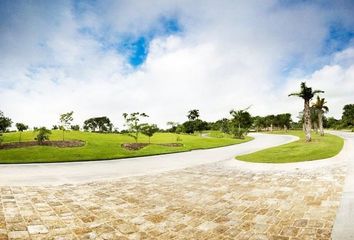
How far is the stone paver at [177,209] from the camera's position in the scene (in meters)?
5.55

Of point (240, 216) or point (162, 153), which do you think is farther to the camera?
point (162, 153)

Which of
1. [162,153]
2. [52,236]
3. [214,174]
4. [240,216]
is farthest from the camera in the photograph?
[162,153]

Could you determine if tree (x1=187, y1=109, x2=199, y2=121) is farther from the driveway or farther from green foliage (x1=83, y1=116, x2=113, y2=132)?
the driveway

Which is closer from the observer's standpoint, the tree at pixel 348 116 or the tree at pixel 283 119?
the tree at pixel 348 116

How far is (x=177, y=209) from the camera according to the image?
283 inches

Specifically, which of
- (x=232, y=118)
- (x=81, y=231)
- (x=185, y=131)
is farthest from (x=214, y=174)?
(x=185, y=131)

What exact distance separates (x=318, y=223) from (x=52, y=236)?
6.02 meters

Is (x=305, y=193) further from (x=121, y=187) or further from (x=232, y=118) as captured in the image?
(x=232, y=118)

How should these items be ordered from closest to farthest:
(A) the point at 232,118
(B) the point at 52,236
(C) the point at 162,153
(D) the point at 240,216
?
(B) the point at 52,236, (D) the point at 240,216, (C) the point at 162,153, (A) the point at 232,118

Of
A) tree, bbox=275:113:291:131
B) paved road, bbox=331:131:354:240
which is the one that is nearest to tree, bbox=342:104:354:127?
tree, bbox=275:113:291:131

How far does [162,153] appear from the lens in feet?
83.3

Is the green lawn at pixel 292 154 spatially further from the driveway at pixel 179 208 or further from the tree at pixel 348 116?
the tree at pixel 348 116

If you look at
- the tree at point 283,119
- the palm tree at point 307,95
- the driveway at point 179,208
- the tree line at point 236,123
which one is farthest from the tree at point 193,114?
the driveway at point 179,208

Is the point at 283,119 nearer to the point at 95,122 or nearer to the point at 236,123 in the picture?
the point at 236,123
